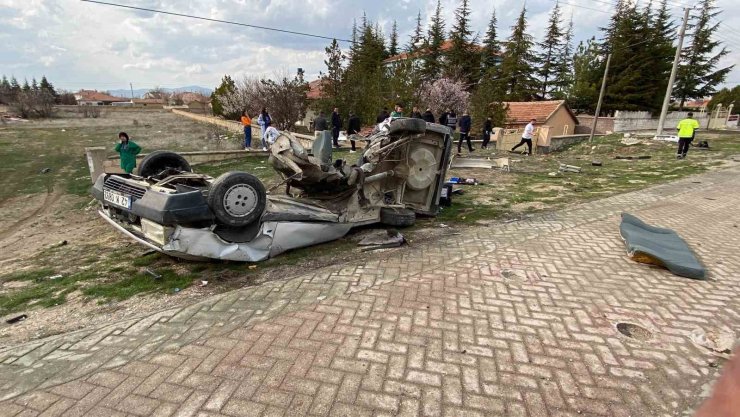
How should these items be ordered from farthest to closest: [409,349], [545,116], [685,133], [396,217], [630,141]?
[545,116]
[630,141]
[685,133]
[396,217]
[409,349]

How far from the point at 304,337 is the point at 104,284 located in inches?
103

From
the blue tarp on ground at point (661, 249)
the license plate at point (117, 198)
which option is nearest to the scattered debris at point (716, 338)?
the blue tarp on ground at point (661, 249)

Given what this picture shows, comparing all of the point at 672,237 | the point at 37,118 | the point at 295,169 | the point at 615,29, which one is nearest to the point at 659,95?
the point at 615,29

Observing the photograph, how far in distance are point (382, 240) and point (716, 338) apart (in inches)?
137

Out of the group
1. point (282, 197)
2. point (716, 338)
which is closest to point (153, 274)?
point (282, 197)

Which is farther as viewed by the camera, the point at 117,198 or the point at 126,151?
the point at 126,151

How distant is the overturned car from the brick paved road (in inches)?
32.0

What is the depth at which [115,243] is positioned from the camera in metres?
5.59

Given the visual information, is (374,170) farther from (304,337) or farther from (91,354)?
(91,354)

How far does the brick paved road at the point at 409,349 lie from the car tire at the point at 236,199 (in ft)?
2.76

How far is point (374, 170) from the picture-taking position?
572 centimetres

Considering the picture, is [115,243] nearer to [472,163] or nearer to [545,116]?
[472,163]

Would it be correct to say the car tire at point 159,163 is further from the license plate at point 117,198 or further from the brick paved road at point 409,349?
the brick paved road at point 409,349

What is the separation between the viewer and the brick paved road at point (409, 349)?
7.85ft
